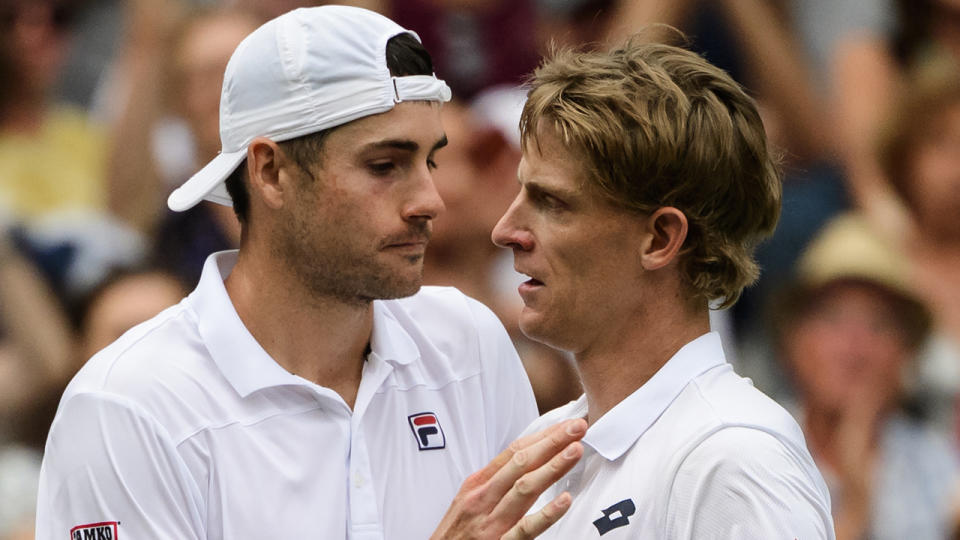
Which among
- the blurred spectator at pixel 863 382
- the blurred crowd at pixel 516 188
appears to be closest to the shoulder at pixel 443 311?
the blurred crowd at pixel 516 188

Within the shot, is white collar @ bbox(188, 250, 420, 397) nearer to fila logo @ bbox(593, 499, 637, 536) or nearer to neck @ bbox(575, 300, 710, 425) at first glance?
neck @ bbox(575, 300, 710, 425)

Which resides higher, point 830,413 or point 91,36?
point 91,36

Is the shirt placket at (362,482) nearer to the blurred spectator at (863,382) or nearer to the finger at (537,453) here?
the finger at (537,453)

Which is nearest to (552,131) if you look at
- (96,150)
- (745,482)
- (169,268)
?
(745,482)

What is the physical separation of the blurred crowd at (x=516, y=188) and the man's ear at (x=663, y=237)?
2.77m

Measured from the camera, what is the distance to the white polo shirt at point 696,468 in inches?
84.9

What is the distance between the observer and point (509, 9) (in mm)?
5793

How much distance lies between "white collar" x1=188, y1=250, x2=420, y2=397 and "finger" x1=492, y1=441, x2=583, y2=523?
59 cm

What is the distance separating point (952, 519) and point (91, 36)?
13.5 feet

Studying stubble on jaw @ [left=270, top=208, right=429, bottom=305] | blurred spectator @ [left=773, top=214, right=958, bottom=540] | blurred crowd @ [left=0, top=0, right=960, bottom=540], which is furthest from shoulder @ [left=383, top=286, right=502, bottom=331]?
blurred spectator @ [left=773, top=214, right=958, bottom=540]

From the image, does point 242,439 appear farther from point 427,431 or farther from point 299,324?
point 427,431

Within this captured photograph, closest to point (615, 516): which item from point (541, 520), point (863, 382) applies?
point (541, 520)

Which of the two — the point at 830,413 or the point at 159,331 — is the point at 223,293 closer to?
the point at 159,331

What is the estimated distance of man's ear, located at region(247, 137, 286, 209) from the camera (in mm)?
2896
